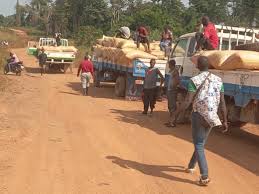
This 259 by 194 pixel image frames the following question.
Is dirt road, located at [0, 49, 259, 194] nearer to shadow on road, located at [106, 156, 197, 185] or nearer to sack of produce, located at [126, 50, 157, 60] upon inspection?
shadow on road, located at [106, 156, 197, 185]

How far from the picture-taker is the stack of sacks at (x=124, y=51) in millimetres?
16016

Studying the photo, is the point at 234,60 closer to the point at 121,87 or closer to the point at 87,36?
the point at 121,87

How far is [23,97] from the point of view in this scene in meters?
15.9

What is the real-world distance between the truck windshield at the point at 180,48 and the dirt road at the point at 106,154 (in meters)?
1.64

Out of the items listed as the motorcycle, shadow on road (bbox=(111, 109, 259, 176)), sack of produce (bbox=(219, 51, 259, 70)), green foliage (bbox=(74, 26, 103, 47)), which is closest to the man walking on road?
shadow on road (bbox=(111, 109, 259, 176))

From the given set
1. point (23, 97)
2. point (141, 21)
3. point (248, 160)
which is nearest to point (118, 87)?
point (23, 97)

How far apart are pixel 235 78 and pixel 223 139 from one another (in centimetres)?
148

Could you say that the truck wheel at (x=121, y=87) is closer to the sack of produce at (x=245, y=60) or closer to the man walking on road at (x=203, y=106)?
the sack of produce at (x=245, y=60)

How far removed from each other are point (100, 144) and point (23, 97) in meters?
7.53

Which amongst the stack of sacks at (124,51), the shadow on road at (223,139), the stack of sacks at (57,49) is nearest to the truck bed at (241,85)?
the shadow on road at (223,139)

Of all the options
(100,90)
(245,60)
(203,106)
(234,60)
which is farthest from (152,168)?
(100,90)

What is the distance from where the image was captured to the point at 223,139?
33.6 feet

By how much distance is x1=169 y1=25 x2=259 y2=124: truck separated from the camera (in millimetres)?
8914

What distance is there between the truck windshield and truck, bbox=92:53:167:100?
3.38 feet
